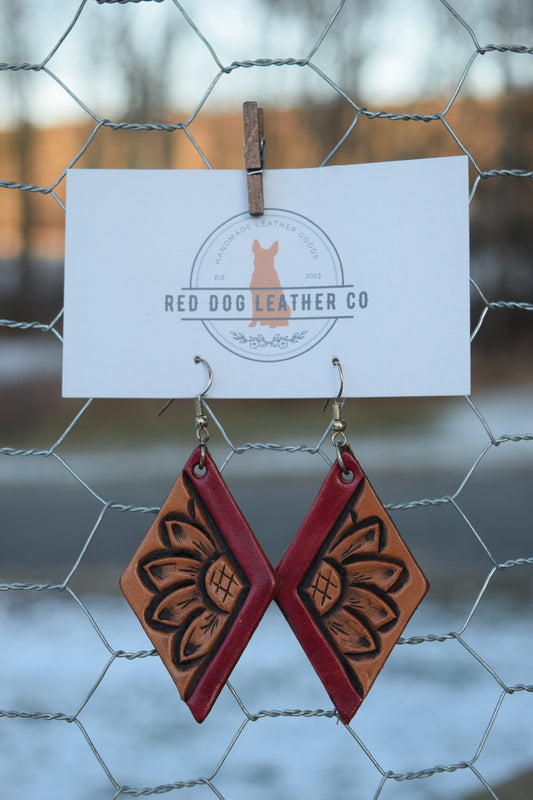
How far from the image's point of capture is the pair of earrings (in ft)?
1.08

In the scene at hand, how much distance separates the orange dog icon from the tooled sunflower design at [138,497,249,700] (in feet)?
0.30

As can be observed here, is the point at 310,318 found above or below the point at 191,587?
above

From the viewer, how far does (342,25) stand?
0.77 meters

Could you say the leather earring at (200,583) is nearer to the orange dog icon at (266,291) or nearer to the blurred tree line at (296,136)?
the orange dog icon at (266,291)

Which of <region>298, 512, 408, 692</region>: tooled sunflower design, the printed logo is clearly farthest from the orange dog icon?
<region>298, 512, 408, 692</region>: tooled sunflower design

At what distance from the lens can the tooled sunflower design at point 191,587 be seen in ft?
1.07

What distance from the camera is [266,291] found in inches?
14.2

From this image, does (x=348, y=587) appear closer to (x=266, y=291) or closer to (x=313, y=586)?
(x=313, y=586)

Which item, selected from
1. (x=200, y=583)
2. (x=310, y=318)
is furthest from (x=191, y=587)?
(x=310, y=318)

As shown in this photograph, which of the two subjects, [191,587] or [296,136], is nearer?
[191,587]

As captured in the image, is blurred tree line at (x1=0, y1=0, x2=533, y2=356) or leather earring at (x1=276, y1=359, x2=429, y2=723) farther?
blurred tree line at (x1=0, y1=0, x2=533, y2=356)

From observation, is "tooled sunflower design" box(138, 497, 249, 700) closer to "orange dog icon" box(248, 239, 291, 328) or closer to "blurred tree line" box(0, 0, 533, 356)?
"orange dog icon" box(248, 239, 291, 328)

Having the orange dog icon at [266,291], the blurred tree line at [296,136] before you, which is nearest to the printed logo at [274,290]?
the orange dog icon at [266,291]

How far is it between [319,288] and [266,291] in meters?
0.03
